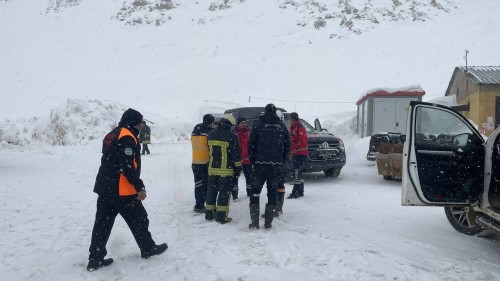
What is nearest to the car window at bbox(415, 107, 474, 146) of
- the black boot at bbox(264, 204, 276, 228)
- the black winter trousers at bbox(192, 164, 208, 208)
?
the black boot at bbox(264, 204, 276, 228)

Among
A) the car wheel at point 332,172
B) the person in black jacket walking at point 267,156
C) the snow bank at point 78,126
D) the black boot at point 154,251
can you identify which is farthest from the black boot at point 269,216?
the snow bank at point 78,126

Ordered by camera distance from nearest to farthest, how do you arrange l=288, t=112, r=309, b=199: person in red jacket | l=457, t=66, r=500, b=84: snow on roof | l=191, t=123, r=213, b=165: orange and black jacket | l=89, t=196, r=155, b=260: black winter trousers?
1. l=89, t=196, r=155, b=260: black winter trousers
2. l=191, t=123, r=213, b=165: orange and black jacket
3. l=288, t=112, r=309, b=199: person in red jacket
4. l=457, t=66, r=500, b=84: snow on roof

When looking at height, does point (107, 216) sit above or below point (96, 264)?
above

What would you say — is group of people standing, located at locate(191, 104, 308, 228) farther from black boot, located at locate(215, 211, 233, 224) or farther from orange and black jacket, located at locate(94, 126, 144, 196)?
orange and black jacket, located at locate(94, 126, 144, 196)

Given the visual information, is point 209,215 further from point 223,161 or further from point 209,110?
point 209,110

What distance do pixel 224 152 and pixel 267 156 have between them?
75cm

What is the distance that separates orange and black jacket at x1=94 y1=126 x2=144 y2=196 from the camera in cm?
455

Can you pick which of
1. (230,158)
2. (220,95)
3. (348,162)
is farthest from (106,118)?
(230,158)

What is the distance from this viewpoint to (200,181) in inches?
282

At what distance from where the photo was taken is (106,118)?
27.8 meters

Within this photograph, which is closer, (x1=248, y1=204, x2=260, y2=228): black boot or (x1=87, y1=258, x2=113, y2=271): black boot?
(x1=87, y1=258, x2=113, y2=271): black boot

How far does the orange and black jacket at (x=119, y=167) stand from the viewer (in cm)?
455

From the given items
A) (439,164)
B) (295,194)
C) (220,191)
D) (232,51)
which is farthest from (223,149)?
(232,51)

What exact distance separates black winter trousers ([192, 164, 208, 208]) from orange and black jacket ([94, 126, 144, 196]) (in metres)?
2.48
